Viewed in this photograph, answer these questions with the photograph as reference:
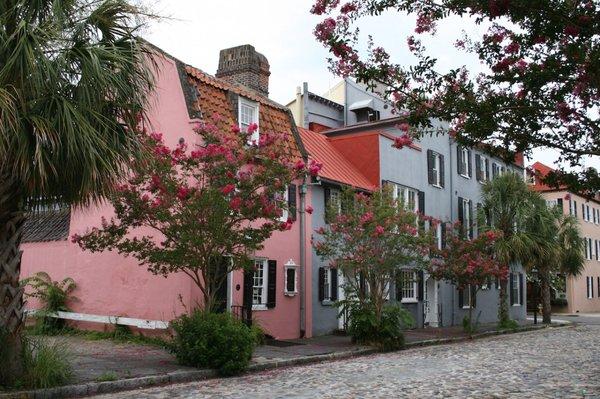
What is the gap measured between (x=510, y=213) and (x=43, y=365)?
21.2 meters

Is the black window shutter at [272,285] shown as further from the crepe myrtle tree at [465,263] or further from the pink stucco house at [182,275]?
the crepe myrtle tree at [465,263]

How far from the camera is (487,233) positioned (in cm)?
2231

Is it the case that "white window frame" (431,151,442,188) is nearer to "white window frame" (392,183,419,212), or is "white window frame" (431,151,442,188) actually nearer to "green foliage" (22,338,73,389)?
"white window frame" (392,183,419,212)

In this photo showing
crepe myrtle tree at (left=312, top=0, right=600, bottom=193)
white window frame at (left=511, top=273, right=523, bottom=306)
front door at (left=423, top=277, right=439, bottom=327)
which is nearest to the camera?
crepe myrtle tree at (left=312, top=0, right=600, bottom=193)

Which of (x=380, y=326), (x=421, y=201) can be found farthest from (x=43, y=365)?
(x=421, y=201)

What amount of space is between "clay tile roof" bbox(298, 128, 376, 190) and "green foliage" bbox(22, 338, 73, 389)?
12282 mm

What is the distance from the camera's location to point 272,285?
19.1 metres

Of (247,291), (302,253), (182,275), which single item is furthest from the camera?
(302,253)

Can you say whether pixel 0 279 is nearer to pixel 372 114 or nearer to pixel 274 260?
pixel 274 260

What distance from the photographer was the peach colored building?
4694 cm

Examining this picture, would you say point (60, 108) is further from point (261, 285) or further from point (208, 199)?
point (261, 285)

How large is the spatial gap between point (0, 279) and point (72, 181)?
1.81m

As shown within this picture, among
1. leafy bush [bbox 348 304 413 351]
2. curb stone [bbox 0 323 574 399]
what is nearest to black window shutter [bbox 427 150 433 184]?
leafy bush [bbox 348 304 413 351]

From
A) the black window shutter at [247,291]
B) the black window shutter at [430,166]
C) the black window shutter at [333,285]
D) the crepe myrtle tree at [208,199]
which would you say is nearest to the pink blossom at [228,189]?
the crepe myrtle tree at [208,199]
